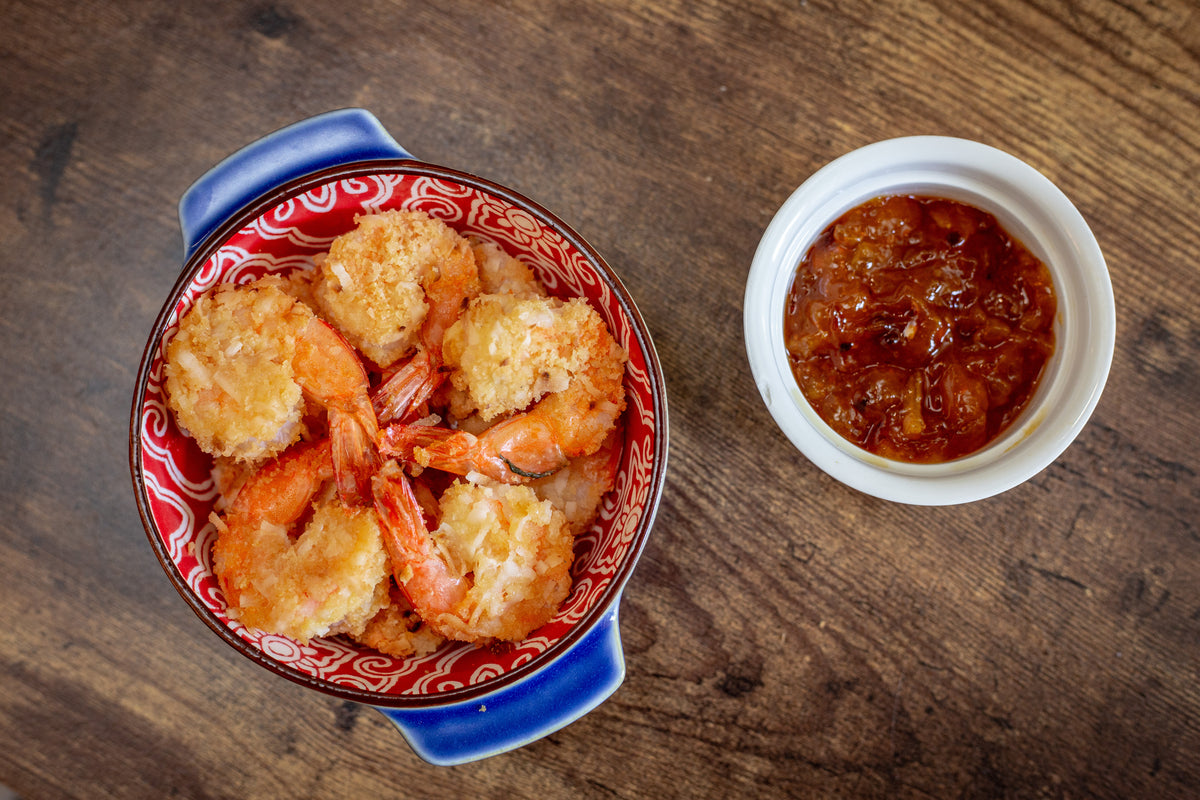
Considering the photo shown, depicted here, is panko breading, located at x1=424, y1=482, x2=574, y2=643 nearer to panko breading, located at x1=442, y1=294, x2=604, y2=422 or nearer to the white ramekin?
panko breading, located at x1=442, y1=294, x2=604, y2=422

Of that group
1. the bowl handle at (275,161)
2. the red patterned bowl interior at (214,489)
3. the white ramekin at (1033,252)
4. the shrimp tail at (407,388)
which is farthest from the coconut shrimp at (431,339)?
the white ramekin at (1033,252)

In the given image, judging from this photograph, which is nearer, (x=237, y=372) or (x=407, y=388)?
(x=237, y=372)

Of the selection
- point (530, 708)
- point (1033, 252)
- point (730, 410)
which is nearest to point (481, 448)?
point (530, 708)

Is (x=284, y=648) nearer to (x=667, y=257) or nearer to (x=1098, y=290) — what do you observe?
(x=667, y=257)

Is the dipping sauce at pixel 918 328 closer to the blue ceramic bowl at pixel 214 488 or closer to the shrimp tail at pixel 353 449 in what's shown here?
the blue ceramic bowl at pixel 214 488

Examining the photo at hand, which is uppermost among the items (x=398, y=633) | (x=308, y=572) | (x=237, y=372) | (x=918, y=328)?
(x=918, y=328)

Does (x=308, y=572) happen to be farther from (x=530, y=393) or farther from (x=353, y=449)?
(x=530, y=393)

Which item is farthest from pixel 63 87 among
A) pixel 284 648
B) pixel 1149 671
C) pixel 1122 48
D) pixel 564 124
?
pixel 1149 671
